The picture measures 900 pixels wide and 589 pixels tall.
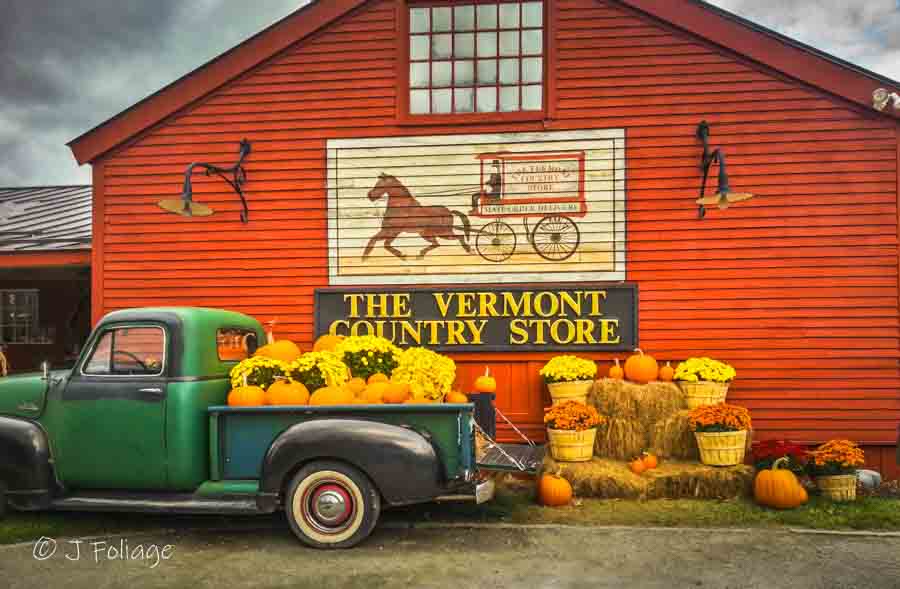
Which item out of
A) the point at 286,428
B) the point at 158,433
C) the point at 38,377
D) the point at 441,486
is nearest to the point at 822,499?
the point at 441,486

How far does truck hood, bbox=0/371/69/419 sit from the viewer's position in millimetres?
6133

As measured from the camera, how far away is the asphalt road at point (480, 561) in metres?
4.95

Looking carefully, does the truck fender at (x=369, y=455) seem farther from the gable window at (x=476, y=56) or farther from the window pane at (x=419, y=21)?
the window pane at (x=419, y=21)

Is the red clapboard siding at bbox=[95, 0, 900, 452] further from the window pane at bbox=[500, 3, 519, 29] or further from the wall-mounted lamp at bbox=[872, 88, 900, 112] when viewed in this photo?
the window pane at bbox=[500, 3, 519, 29]

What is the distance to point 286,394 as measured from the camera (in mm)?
6070

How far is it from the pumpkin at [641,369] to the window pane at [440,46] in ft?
14.7

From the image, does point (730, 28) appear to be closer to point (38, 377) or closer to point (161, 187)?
point (161, 187)

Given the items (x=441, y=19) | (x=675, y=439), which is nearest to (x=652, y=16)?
(x=441, y=19)

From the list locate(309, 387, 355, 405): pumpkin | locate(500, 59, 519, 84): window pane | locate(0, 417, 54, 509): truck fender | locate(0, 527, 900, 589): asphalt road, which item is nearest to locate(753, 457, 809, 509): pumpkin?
locate(0, 527, 900, 589): asphalt road

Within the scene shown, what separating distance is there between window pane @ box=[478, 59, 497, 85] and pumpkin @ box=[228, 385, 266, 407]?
507 cm

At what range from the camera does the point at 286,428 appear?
5727 millimetres

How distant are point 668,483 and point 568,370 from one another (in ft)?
5.36

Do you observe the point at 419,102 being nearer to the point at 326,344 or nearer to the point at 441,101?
the point at 441,101

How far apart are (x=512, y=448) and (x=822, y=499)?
3.15m
